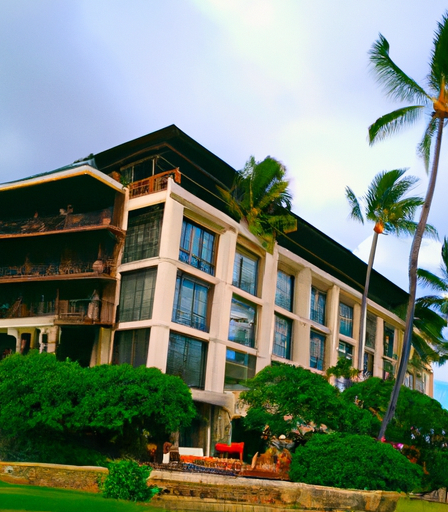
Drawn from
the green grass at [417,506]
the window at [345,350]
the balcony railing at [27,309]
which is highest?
the window at [345,350]

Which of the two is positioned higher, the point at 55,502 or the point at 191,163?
the point at 191,163

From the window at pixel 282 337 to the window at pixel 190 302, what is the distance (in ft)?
23.1

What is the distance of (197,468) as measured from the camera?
2139 centimetres

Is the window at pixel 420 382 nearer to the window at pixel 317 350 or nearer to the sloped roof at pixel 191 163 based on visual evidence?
the window at pixel 317 350

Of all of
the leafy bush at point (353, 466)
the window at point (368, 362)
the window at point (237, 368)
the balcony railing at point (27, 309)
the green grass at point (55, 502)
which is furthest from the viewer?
the window at point (368, 362)

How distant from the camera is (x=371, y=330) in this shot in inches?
1893

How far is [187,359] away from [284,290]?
10925 mm

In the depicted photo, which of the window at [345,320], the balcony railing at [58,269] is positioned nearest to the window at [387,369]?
the window at [345,320]

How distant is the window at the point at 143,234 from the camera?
30.1 meters

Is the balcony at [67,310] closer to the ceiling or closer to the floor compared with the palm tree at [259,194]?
closer to the floor

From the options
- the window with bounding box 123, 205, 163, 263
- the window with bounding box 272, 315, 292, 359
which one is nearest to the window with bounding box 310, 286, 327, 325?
the window with bounding box 272, 315, 292, 359

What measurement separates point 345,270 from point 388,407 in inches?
866

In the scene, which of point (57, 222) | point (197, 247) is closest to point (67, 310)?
point (57, 222)

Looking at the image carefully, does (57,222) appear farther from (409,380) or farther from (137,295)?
(409,380)
